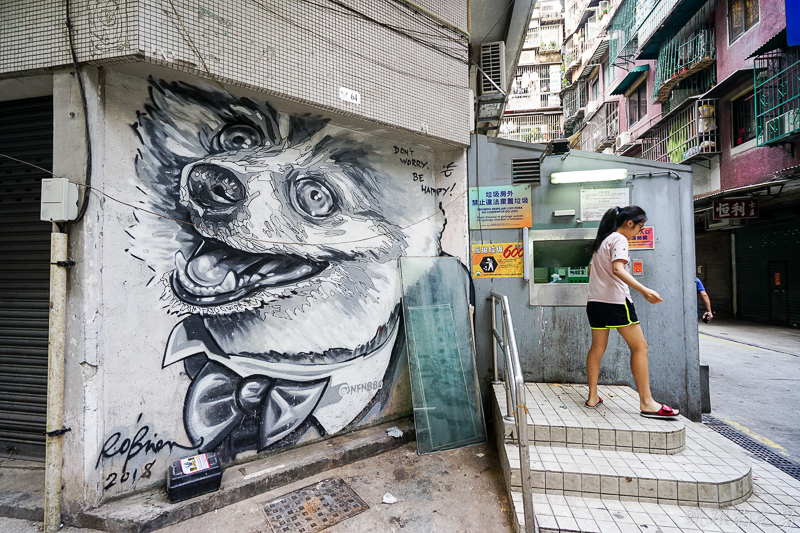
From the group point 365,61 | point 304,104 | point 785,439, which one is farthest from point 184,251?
point 785,439

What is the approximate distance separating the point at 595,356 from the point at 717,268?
14785 millimetres

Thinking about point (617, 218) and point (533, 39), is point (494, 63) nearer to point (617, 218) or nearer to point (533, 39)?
point (617, 218)

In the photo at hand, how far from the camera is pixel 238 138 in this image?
3064 millimetres

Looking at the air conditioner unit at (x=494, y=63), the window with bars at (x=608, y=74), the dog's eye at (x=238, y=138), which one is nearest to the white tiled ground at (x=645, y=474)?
the dog's eye at (x=238, y=138)

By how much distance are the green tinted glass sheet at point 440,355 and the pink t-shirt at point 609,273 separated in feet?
4.51

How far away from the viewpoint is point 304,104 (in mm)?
3113

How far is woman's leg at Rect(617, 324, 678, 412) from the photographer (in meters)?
3.10

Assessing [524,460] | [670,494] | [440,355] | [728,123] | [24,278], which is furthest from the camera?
[728,123]

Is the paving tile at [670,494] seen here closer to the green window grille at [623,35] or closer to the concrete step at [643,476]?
the concrete step at [643,476]

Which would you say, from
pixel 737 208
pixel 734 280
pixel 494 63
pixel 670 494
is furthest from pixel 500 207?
pixel 734 280

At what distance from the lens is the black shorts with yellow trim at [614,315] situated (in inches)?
122

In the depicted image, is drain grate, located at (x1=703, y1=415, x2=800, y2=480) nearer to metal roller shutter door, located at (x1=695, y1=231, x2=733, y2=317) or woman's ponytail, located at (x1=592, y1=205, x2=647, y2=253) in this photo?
woman's ponytail, located at (x1=592, y1=205, x2=647, y2=253)

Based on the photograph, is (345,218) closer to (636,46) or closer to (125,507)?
(125,507)

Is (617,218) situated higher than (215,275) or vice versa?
(617,218)
